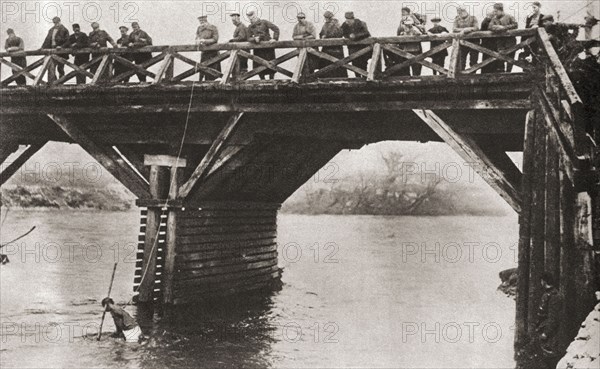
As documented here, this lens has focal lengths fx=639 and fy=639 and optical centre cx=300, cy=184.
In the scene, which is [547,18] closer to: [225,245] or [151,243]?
[225,245]

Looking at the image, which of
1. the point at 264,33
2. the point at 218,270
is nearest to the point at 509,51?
the point at 264,33

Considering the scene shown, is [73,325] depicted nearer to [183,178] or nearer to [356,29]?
A: [183,178]

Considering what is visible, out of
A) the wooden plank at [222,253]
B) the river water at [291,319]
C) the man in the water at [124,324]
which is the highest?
the wooden plank at [222,253]

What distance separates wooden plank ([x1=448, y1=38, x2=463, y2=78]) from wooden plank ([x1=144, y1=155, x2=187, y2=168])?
550cm

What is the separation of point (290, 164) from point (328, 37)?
10.9 ft

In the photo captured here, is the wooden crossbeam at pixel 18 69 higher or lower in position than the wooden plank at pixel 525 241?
higher

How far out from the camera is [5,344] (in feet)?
34.7

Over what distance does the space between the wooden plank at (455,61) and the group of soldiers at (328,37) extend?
28cm

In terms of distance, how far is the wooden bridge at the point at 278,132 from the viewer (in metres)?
8.31

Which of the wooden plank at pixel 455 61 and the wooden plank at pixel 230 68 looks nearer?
the wooden plank at pixel 455 61

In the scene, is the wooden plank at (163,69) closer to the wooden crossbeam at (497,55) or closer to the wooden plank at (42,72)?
the wooden plank at (42,72)

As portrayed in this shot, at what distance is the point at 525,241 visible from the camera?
8914mm

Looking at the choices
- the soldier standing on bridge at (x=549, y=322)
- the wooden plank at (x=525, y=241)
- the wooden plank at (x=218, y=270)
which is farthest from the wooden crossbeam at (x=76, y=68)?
the soldier standing on bridge at (x=549, y=322)

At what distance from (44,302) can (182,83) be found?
22.0 ft
